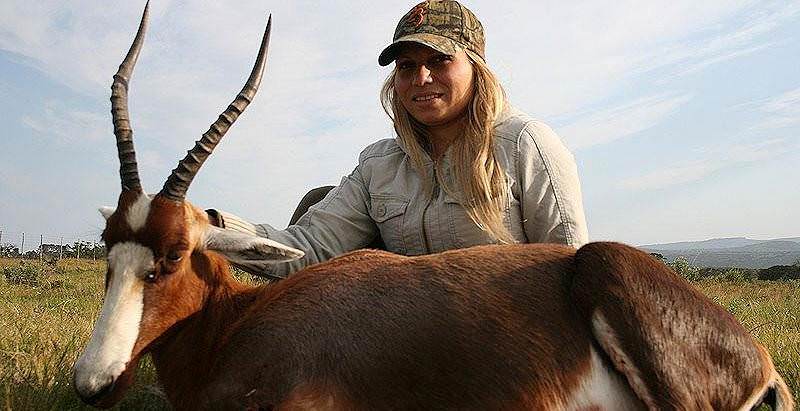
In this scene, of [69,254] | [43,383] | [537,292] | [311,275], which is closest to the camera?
[537,292]

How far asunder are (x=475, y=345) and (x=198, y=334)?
5.40 feet

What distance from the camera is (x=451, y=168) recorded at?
5918 millimetres

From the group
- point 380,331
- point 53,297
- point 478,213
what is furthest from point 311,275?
point 53,297

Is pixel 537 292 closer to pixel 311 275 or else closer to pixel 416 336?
pixel 416 336

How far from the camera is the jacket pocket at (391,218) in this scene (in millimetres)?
6180

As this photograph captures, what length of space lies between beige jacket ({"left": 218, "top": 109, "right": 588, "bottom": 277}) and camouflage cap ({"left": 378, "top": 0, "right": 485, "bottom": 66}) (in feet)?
2.30

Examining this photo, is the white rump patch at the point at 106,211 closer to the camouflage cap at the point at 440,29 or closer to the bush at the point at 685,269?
the camouflage cap at the point at 440,29

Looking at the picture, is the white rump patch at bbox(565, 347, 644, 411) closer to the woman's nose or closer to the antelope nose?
the antelope nose

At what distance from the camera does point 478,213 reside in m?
5.61

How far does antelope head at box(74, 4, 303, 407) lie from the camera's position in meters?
3.79

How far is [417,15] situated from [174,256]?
2.99 meters

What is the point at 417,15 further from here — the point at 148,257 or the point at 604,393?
the point at 604,393

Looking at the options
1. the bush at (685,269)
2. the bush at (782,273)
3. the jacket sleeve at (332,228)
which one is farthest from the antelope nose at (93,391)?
the bush at (782,273)

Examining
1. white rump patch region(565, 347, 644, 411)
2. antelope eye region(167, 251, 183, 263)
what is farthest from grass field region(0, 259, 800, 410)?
white rump patch region(565, 347, 644, 411)
